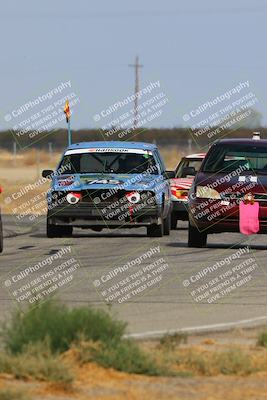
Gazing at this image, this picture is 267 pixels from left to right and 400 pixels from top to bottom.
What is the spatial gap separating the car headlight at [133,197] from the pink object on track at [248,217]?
3271 mm

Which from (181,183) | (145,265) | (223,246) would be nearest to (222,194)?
(223,246)

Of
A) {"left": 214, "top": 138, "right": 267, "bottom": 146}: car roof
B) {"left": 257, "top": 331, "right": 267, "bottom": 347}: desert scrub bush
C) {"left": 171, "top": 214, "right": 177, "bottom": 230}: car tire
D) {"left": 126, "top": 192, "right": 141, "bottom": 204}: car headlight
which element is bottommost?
{"left": 171, "top": 214, "right": 177, "bottom": 230}: car tire

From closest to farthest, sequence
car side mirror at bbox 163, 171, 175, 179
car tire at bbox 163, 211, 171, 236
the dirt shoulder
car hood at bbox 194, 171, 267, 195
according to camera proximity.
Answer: the dirt shoulder
car hood at bbox 194, 171, 267, 195
car tire at bbox 163, 211, 171, 236
car side mirror at bbox 163, 171, 175, 179

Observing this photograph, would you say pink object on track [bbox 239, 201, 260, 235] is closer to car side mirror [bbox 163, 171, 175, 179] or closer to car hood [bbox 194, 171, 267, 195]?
car hood [bbox 194, 171, 267, 195]

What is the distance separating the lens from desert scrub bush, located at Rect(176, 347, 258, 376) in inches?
384

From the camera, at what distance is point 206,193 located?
2131cm

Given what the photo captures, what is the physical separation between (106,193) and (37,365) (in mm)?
14814

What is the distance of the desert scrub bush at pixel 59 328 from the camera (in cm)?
982

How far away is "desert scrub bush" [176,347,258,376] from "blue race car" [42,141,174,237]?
1366cm

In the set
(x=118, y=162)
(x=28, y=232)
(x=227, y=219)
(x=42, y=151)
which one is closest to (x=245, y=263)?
(x=227, y=219)

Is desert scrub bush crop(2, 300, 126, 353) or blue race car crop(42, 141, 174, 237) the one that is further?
blue race car crop(42, 141, 174, 237)

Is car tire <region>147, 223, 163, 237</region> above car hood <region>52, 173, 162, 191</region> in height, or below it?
below

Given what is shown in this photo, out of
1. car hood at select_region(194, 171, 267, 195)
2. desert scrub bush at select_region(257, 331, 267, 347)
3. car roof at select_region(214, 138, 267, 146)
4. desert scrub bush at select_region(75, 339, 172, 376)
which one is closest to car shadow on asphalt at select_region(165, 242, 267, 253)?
car hood at select_region(194, 171, 267, 195)

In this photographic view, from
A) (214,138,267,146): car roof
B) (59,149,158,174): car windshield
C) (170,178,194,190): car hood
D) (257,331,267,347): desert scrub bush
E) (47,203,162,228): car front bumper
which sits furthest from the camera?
(170,178,194,190): car hood
